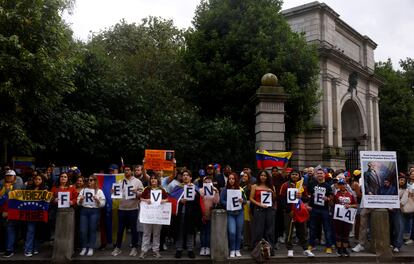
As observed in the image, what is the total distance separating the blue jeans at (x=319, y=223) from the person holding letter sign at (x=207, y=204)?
2526 millimetres

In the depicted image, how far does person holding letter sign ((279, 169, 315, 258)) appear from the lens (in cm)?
1016

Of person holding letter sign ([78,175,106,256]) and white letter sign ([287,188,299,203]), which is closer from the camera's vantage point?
person holding letter sign ([78,175,106,256])

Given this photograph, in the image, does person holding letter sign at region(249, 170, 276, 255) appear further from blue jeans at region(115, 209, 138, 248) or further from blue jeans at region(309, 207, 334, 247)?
blue jeans at region(115, 209, 138, 248)

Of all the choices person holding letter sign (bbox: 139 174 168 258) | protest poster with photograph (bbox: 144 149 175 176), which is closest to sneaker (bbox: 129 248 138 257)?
person holding letter sign (bbox: 139 174 168 258)

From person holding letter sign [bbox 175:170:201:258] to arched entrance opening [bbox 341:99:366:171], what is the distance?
29.5 m

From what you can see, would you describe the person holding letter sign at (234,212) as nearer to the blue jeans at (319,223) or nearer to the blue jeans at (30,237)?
the blue jeans at (319,223)

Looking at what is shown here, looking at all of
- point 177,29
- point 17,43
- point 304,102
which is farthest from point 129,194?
point 177,29

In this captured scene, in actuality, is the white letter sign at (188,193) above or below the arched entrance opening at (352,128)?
below

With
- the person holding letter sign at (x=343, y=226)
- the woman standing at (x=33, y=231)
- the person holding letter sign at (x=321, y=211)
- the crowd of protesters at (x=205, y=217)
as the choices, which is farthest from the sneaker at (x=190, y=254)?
the woman standing at (x=33, y=231)

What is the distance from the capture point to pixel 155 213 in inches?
387

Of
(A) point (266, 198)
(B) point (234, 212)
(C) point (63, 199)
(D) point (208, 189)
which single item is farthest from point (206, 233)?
(C) point (63, 199)

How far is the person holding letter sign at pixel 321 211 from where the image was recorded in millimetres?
10359

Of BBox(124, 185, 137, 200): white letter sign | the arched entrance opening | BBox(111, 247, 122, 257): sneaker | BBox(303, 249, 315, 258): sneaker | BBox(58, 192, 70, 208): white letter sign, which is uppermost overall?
the arched entrance opening

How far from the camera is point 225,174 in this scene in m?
12.1
